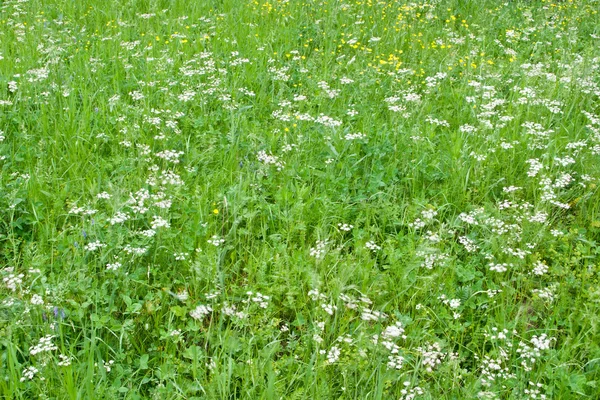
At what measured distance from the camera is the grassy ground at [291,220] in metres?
2.74

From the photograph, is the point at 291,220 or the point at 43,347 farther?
the point at 291,220

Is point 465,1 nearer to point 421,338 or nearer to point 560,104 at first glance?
point 560,104

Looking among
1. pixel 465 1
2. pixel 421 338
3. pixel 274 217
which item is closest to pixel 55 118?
pixel 274 217

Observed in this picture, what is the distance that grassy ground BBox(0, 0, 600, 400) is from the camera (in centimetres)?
274

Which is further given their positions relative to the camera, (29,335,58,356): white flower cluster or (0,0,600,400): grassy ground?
(0,0,600,400): grassy ground

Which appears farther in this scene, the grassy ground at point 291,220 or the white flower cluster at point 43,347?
the grassy ground at point 291,220

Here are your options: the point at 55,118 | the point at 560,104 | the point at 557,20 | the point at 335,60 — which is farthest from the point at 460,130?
the point at 557,20

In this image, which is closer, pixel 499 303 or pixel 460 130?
pixel 499 303

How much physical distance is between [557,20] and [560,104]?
10.1ft

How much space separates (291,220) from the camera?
3635mm

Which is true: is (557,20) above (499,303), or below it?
above

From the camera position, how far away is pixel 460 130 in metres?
4.51

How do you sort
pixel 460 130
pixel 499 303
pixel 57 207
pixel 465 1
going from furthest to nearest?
pixel 465 1 → pixel 460 130 → pixel 57 207 → pixel 499 303

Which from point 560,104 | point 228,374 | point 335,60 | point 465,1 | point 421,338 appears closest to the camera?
point 228,374
